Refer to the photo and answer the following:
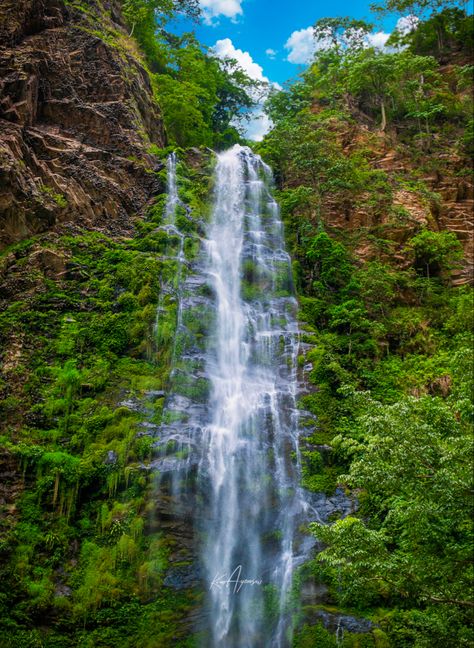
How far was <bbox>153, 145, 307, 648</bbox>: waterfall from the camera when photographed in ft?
33.2

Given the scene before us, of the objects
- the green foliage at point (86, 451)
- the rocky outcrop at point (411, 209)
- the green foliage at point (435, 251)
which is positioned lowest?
the green foliage at point (86, 451)

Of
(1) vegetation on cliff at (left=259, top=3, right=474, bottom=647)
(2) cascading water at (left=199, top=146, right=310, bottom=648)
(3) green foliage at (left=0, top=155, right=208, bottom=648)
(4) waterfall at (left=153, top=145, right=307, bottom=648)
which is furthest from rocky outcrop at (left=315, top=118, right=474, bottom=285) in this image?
(3) green foliage at (left=0, top=155, right=208, bottom=648)

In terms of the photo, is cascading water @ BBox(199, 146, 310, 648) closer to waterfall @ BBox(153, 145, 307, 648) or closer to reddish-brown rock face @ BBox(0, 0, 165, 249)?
waterfall @ BBox(153, 145, 307, 648)

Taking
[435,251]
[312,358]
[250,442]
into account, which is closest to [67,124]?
[312,358]

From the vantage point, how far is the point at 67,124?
20.1m

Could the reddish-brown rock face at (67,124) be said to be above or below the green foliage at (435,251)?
above

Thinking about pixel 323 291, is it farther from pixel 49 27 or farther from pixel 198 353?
pixel 49 27

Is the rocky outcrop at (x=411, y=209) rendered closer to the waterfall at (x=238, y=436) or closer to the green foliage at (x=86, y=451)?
the waterfall at (x=238, y=436)

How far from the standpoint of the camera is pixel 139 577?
1004 centimetres

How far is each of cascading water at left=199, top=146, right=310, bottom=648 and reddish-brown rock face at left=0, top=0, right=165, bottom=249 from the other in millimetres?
4794

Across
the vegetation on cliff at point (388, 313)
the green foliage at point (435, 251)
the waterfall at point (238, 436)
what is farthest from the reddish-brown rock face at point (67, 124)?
the green foliage at point (435, 251)

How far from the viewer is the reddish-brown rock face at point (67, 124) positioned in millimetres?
16797

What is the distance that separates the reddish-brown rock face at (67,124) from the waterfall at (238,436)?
305 cm

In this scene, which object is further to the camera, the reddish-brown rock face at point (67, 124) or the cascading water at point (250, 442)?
the reddish-brown rock face at point (67, 124)
